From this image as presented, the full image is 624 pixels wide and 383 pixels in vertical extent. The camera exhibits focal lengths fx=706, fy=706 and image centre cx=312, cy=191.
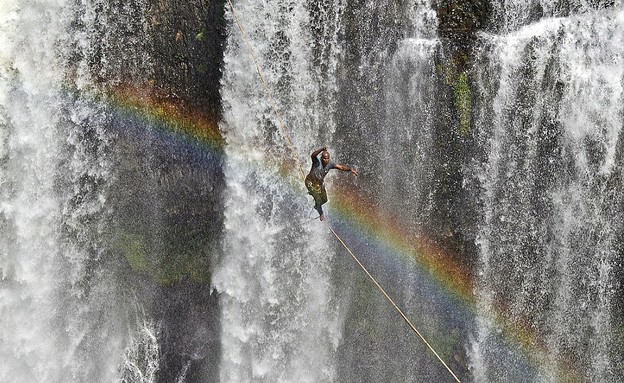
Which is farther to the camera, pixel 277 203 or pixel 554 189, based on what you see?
pixel 277 203

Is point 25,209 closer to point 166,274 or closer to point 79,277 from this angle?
point 79,277

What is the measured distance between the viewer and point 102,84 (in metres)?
9.62

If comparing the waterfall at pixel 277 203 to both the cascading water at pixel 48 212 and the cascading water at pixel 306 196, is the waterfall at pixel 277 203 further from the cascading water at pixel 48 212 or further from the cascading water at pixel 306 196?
the cascading water at pixel 48 212

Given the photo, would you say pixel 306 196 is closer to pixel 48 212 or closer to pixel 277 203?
pixel 277 203

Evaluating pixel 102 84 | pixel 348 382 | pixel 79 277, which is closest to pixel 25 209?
pixel 79 277

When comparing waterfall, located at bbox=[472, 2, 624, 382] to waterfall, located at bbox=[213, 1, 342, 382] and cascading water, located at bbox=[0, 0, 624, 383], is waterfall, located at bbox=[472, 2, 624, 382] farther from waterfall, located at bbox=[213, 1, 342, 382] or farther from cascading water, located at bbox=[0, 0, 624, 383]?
waterfall, located at bbox=[213, 1, 342, 382]

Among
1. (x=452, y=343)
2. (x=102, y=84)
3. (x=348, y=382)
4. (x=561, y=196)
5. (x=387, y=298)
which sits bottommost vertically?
(x=348, y=382)

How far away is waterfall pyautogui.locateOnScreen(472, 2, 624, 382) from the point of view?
922 centimetres

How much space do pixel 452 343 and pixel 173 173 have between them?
15.1ft

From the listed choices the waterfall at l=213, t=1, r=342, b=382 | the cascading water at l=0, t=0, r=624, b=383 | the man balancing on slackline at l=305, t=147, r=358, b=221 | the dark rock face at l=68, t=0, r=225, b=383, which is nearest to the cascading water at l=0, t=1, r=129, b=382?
the cascading water at l=0, t=0, r=624, b=383

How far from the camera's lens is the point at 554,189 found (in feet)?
31.0

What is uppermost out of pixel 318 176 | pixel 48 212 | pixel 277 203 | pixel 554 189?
pixel 318 176

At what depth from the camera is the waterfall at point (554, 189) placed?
922cm

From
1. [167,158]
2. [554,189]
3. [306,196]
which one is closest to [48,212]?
[167,158]
